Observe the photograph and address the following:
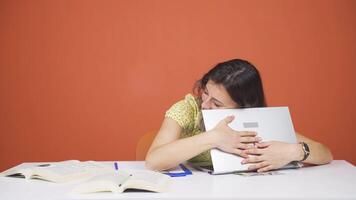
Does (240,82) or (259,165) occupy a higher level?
(240,82)

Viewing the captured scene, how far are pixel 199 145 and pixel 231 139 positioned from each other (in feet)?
0.33

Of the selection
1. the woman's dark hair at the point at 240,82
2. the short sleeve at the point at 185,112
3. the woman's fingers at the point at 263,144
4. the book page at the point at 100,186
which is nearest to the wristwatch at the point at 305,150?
the woman's fingers at the point at 263,144

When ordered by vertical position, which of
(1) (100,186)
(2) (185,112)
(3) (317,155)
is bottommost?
(3) (317,155)

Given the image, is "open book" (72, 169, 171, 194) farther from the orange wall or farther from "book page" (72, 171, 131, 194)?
the orange wall

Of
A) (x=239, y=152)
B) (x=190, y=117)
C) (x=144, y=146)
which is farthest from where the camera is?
(x=144, y=146)

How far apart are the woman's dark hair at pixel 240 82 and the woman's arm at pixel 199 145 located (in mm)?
157

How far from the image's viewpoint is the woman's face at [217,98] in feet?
4.74

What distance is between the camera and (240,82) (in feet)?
4.84

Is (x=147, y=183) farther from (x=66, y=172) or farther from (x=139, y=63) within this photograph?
(x=139, y=63)

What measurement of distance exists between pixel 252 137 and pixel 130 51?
63.3 inches

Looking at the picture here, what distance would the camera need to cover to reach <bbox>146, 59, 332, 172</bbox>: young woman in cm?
129

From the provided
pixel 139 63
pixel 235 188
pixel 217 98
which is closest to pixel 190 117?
pixel 217 98

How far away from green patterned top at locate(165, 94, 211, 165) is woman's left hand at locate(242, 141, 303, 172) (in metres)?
0.23

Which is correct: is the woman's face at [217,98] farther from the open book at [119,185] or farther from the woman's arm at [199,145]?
the open book at [119,185]
